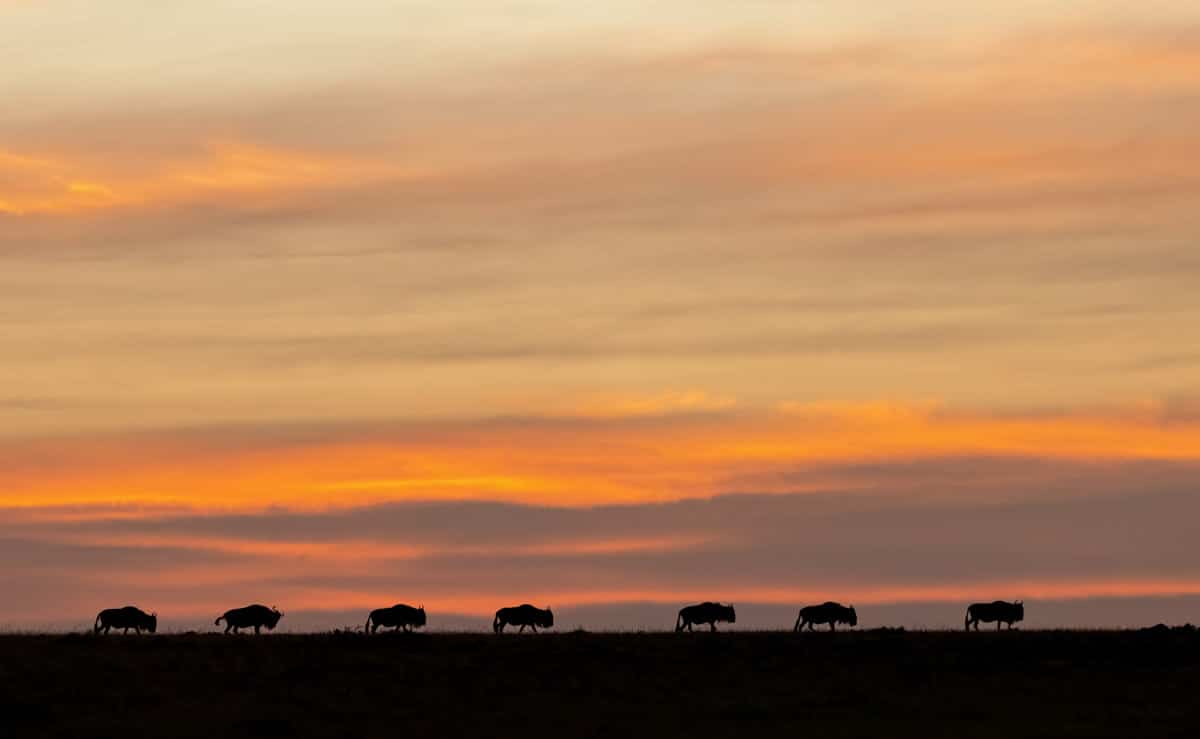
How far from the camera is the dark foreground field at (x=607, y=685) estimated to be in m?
57.8

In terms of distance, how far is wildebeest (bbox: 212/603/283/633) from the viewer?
278 ft

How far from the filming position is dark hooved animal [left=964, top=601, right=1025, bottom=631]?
90.8 metres

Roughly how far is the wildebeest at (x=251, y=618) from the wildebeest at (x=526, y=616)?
383 inches

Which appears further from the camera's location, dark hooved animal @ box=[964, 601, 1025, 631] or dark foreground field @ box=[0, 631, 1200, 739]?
dark hooved animal @ box=[964, 601, 1025, 631]

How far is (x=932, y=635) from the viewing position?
248ft

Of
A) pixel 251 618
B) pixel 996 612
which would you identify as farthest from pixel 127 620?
pixel 996 612

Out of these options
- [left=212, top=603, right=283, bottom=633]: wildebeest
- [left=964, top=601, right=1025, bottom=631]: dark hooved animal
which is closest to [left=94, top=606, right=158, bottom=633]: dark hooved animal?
[left=212, top=603, right=283, bottom=633]: wildebeest

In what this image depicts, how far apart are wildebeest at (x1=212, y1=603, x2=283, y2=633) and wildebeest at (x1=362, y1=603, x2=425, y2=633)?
394 cm

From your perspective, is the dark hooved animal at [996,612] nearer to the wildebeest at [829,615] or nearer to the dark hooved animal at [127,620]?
the wildebeest at [829,615]

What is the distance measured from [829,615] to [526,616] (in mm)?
12787

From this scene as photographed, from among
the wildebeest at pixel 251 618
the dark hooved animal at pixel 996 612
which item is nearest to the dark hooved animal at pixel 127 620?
the wildebeest at pixel 251 618

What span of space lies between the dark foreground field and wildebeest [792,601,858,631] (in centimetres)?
1280

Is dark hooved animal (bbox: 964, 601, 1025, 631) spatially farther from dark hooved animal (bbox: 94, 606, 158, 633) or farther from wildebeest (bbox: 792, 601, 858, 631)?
dark hooved animal (bbox: 94, 606, 158, 633)

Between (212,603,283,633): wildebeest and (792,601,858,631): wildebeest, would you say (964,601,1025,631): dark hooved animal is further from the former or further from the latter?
(212,603,283,633): wildebeest
